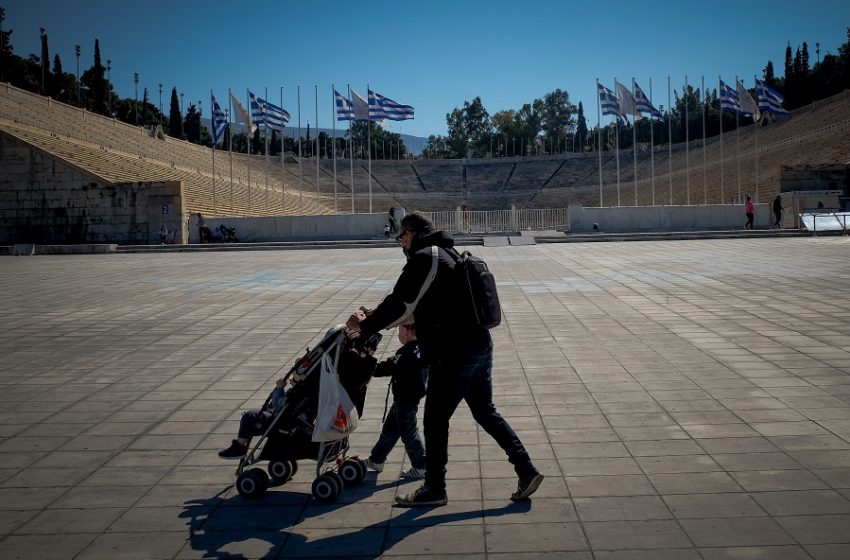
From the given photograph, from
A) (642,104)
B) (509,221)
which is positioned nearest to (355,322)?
(509,221)

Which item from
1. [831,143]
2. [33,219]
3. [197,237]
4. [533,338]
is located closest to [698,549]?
[533,338]

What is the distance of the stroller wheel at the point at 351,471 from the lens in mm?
4531

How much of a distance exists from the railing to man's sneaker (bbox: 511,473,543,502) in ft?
106

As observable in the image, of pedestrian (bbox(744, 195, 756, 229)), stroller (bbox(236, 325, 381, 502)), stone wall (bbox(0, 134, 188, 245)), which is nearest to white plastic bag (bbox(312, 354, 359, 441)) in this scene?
stroller (bbox(236, 325, 381, 502))

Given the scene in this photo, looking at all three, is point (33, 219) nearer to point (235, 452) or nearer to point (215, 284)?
point (215, 284)

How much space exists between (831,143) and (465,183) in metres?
38.1

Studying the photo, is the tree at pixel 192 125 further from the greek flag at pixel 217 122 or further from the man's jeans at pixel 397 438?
the man's jeans at pixel 397 438

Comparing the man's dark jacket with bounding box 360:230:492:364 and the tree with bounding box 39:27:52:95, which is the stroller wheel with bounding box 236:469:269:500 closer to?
the man's dark jacket with bounding box 360:230:492:364

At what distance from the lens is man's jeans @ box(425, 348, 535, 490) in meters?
4.02

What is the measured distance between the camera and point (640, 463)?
186 inches

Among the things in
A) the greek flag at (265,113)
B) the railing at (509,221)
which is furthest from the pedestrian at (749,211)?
the greek flag at (265,113)

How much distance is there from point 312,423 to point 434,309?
110cm

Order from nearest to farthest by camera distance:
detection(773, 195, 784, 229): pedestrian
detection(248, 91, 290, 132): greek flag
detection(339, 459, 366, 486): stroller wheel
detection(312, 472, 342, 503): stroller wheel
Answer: detection(312, 472, 342, 503): stroller wheel
detection(339, 459, 366, 486): stroller wheel
detection(773, 195, 784, 229): pedestrian
detection(248, 91, 290, 132): greek flag

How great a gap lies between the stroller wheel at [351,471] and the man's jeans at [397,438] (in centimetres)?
21
